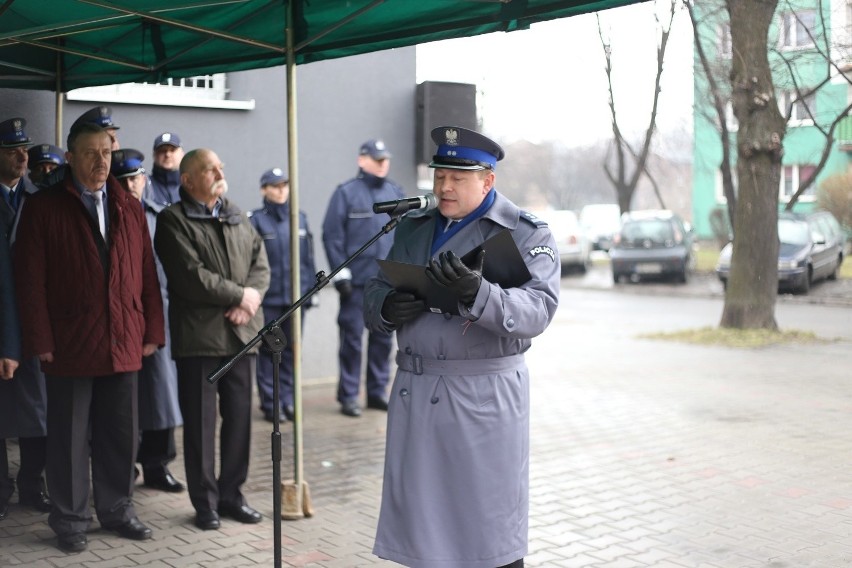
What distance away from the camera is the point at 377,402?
30.9 ft

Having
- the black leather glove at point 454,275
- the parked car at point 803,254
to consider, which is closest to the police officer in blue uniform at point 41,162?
the black leather glove at point 454,275

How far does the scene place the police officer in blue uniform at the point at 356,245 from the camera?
29.6 feet

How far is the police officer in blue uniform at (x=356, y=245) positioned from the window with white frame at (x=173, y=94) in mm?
1653

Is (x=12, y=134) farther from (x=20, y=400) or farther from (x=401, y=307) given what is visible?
(x=401, y=307)

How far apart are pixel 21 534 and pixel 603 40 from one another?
18839mm

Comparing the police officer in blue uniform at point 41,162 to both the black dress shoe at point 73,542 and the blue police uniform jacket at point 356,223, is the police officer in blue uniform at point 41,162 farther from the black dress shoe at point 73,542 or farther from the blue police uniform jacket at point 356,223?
Answer: the black dress shoe at point 73,542

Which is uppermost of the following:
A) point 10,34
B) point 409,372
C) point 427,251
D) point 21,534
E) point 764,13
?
point 764,13

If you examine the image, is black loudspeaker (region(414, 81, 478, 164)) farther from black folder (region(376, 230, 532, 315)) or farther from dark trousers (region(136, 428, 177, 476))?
black folder (region(376, 230, 532, 315))

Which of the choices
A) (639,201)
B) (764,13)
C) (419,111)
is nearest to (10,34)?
(419,111)

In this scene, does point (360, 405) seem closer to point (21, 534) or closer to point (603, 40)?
point (21, 534)

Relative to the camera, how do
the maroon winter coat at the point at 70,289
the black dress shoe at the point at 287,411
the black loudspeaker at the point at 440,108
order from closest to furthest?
1. the maroon winter coat at the point at 70,289
2. the black dress shoe at the point at 287,411
3. the black loudspeaker at the point at 440,108

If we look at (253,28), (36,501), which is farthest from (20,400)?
(253,28)

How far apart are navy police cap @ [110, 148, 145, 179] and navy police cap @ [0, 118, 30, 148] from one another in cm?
56

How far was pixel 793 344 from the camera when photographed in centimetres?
1446
